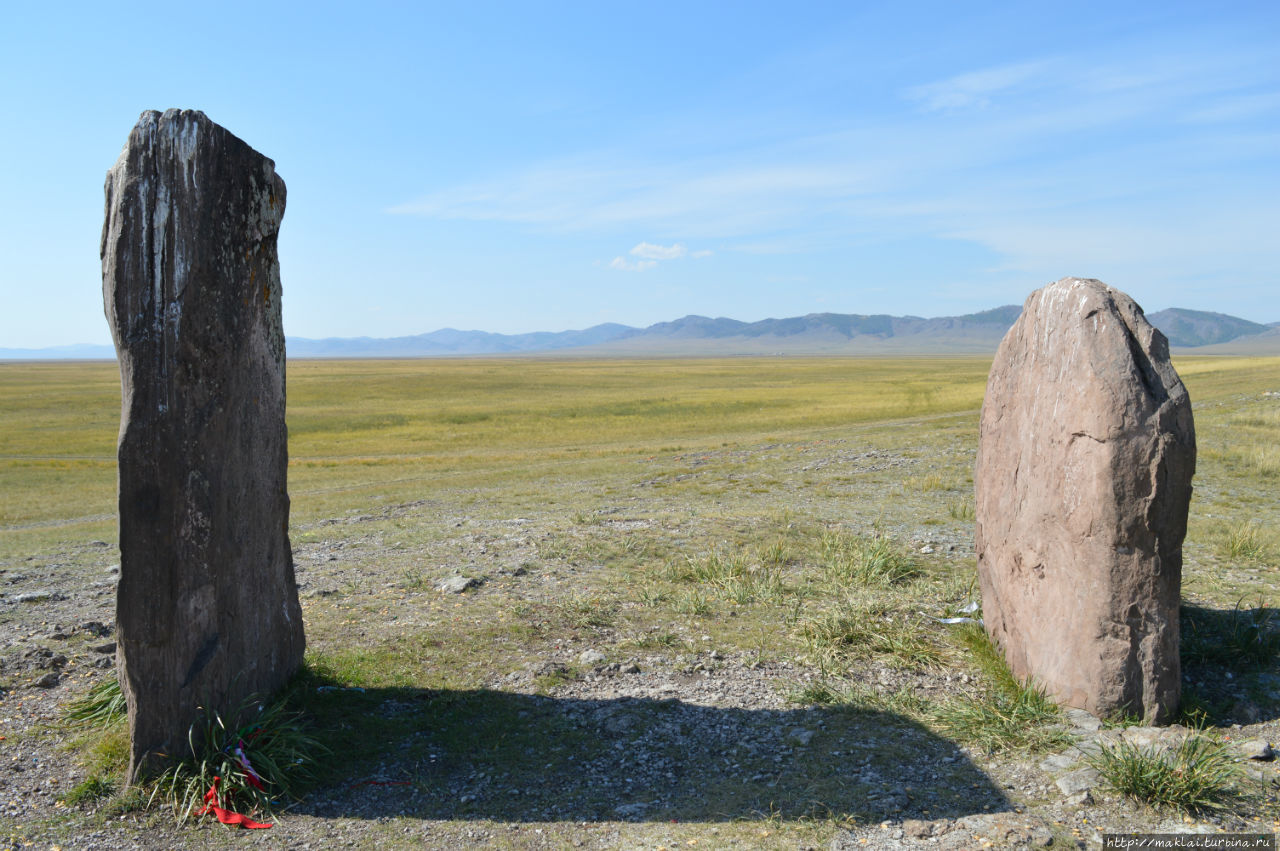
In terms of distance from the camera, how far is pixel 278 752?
6305 mm

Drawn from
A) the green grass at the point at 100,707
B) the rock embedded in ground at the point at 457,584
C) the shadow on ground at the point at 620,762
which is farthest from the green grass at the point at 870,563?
the green grass at the point at 100,707

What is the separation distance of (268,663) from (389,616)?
2.80m

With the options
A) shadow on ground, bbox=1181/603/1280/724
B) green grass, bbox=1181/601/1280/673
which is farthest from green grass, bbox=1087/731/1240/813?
green grass, bbox=1181/601/1280/673

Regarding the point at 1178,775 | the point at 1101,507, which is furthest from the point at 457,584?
the point at 1178,775

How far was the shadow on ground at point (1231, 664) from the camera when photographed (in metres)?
6.95

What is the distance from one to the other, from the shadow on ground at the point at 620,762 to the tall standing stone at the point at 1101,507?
4.76ft

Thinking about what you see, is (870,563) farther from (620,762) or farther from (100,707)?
(100,707)

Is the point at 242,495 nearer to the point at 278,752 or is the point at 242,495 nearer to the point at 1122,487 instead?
the point at 278,752

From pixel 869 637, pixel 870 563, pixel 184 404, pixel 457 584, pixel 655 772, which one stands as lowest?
pixel 655 772

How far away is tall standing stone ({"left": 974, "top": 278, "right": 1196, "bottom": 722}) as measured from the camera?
653 cm

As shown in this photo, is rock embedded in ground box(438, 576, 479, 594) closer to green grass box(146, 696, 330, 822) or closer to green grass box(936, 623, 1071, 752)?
green grass box(146, 696, 330, 822)

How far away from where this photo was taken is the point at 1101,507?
6625 millimetres

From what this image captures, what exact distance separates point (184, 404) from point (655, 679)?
4.86 metres

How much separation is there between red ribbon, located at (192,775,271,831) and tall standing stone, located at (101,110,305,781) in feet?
1.56
